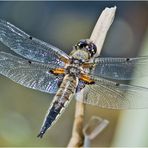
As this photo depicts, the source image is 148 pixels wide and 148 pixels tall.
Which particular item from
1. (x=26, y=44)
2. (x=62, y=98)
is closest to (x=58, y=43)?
(x=26, y=44)

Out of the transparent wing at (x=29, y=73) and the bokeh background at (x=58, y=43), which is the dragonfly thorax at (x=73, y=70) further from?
the bokeh background at (x=58, y=43)

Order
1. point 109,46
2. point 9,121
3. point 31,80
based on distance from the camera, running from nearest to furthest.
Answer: point 31,80 < point 9,121 < point 109,46

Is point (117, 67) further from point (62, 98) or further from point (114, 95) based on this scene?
point (62, 98)

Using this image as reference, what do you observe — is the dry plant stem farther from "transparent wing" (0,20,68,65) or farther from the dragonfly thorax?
"transparent wing" (0,20,68,65)

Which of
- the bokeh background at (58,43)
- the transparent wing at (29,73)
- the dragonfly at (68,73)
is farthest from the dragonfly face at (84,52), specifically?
the bokeh background at (58,43)

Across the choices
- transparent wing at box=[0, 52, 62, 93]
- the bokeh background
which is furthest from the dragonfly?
the bokeh background

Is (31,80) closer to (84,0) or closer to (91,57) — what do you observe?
(91,57)

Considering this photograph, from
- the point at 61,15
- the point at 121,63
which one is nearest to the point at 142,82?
the point at 121,63
